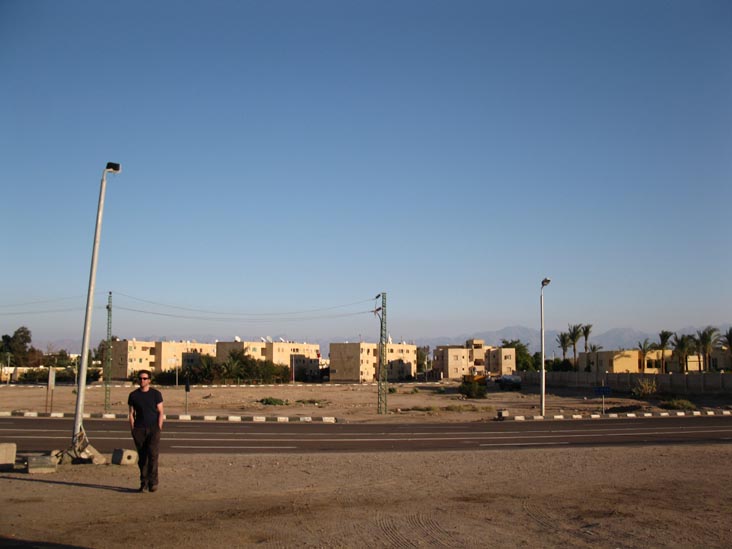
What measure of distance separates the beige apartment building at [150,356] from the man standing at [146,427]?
332 ft

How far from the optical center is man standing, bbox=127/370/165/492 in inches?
459

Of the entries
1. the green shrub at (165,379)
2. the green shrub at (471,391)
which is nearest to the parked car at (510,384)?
the green shrub at (471,391)

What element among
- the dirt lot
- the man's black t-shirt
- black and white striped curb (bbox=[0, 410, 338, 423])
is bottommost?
black and white striped curb (bbox=[0, 410, 338, 423])

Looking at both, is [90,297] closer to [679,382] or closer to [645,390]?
[645,390]

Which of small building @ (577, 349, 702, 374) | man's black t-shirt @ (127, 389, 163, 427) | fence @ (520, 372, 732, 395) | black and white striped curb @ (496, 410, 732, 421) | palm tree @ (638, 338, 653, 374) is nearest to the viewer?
man's black t-shirt @ (127, 389, 163, 427)

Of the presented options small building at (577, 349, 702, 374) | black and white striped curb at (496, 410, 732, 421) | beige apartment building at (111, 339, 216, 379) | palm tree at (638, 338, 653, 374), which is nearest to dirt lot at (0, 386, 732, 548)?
black and white striped curb at (496, 410, 732, 421)

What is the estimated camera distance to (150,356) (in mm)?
117500

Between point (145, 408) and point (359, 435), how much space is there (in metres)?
14.9

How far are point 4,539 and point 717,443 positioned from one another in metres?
21.6

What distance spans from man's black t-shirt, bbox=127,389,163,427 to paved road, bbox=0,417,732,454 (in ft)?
23.2

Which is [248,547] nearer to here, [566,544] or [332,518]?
[332,518]

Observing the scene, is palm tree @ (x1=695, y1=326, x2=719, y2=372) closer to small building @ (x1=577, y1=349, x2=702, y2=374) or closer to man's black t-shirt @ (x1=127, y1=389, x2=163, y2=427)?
small building @ (x1=577, y1=349, x2=702, y2=374)

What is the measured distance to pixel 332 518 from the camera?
9727mm

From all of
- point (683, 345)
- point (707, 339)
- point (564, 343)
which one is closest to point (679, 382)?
point (707, 339)
